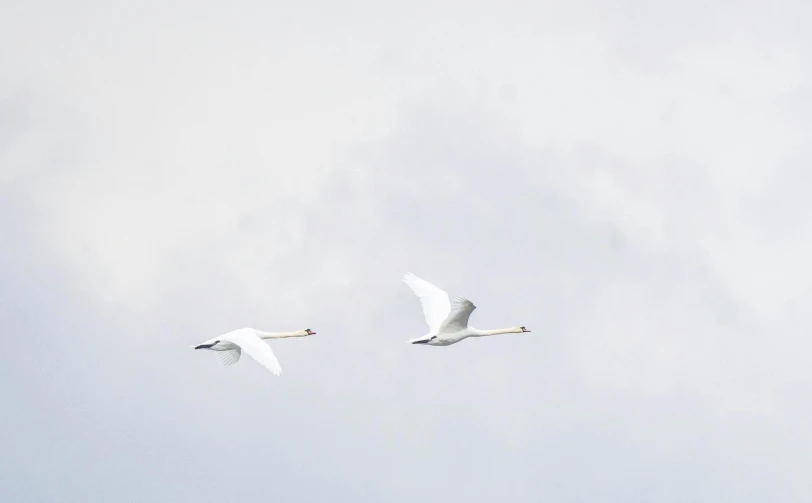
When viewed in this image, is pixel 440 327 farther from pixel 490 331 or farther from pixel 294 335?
pixel 294 335

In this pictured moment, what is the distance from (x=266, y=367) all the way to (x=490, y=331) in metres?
13.5

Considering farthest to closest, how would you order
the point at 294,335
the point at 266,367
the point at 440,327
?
the point at 294,335
the point at 440,327
the point at 266,367

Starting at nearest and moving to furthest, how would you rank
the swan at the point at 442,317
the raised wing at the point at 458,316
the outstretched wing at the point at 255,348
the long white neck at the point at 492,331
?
the outstretched wing at the point at 255,348 < the raised wing at the point at 458,316 < the swan at the point at 442,317 < the long white neck at the point at 492,331

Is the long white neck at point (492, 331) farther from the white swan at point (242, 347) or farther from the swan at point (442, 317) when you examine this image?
the white swan at point (242, 347)

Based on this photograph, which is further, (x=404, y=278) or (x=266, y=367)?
(x=404, y=278)

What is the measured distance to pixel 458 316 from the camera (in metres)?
99.7

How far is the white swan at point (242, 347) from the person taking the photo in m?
96.6

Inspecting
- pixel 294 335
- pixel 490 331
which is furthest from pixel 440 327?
pixel 294 335

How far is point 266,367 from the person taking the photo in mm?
95438

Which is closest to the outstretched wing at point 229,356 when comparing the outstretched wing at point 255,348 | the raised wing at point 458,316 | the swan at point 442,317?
the outstretched wing at point 255,348

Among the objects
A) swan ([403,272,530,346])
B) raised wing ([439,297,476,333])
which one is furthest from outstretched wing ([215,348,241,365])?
raised wing ([439,297,476,333])

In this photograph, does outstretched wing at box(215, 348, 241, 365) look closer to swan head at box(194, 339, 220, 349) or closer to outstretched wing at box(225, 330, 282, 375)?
swan head at box(194, 339, 220, 349)

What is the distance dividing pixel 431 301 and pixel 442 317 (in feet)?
5.27

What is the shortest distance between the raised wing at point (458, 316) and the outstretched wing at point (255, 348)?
7.82 meters
